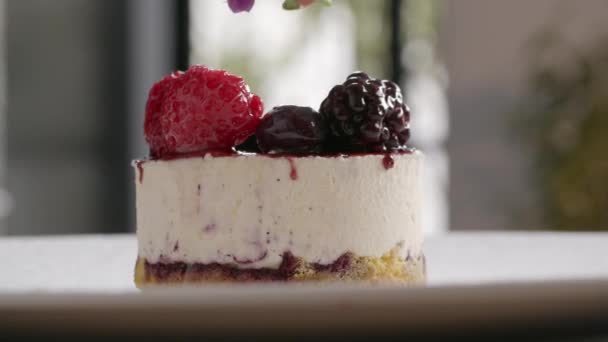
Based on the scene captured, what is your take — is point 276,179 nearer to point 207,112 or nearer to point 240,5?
point 207,112

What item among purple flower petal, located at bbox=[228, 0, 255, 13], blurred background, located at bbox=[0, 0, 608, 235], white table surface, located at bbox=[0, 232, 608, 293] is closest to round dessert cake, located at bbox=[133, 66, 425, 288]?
purple flower petal, located at bbox=[228, 0, 255, 13]

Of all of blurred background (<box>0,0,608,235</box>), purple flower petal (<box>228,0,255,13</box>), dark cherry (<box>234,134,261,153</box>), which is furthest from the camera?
blurred background (<box>0,0,608,235</box>)

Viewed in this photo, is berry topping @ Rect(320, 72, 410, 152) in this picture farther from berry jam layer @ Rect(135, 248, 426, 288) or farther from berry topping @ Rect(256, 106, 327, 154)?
→ berry jam layer @ Rect(135, 248, 426, 288)

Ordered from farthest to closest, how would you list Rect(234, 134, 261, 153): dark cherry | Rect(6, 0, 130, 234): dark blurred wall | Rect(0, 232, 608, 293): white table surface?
Rect(6, 0, 130, 234): dark blurred wall → Rect(0, 232, 608, 293): white table surface → Rect(234, 134, 261, 153): dark cherry

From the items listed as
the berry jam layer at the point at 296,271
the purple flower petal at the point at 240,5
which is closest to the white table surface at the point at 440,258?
the berry jam layer at the point at 296,271

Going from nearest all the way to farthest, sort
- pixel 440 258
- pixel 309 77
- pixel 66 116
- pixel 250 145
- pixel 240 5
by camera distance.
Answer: pixel 240 5 → pixel 250 145 → pixel 440 258 → pixel 66 116 → pixel 309 77

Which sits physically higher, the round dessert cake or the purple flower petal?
the purple flower petal

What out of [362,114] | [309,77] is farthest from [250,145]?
[309,77]
